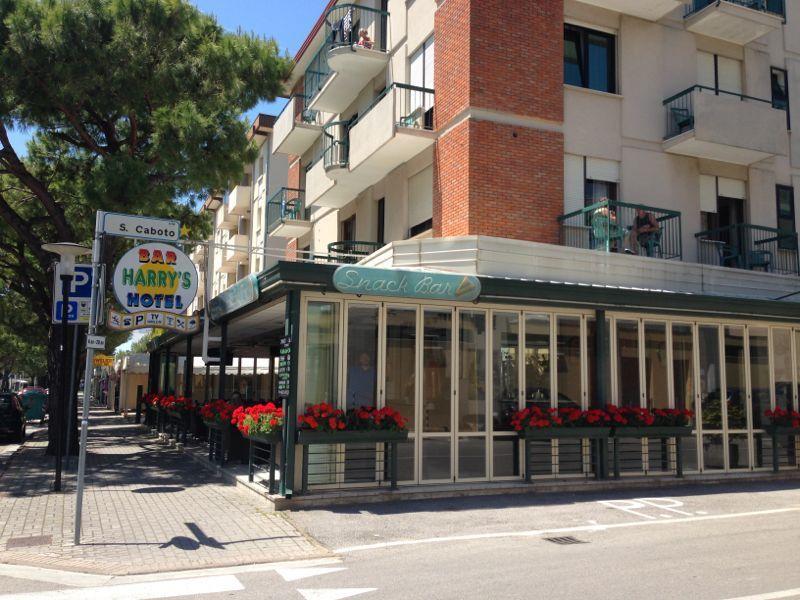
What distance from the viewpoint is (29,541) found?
849 cm

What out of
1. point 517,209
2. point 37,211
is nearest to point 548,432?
point 517,209

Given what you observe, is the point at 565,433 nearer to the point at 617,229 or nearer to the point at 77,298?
the point at 617,229

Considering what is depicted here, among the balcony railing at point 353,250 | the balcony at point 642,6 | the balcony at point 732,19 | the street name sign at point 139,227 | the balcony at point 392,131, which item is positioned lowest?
the street name sign at point 139,227

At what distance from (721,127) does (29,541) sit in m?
15.1

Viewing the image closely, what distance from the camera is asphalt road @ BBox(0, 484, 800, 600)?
6516mm

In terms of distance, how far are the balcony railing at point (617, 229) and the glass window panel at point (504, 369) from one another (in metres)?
3.03

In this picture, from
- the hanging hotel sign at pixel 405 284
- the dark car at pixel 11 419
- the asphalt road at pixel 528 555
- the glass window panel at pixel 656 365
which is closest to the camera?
the asphalt road at pixel 528 555

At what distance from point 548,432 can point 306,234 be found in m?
14.6

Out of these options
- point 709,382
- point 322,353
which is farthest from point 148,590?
point 709,382

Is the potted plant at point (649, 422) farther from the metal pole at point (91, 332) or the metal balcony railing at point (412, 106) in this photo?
the metal pole at point (91, 332)

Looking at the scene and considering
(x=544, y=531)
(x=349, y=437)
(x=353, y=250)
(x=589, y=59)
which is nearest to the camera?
(x=544, y=531)

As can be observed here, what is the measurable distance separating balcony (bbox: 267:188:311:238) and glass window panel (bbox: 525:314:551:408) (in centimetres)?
1251

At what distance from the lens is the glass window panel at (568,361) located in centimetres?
1284

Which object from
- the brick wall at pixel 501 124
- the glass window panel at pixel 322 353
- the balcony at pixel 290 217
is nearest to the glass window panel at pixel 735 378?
the brick wall at pixel 501 124
